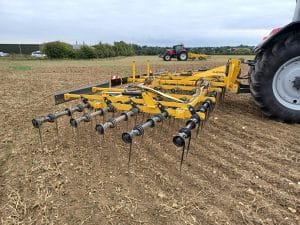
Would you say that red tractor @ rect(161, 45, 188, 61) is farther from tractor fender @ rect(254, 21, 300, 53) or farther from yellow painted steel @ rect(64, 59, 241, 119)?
tractor fender @ rect(254, 21, 300, 53)

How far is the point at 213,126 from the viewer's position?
3.79 meters

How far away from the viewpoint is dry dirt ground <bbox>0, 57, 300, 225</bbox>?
203 centimetres

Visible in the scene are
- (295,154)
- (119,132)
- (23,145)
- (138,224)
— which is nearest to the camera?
(138,224)

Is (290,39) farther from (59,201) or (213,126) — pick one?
(59,201)

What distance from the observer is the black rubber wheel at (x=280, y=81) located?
3.59m

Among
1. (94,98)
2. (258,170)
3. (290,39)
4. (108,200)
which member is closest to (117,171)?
(108,200)

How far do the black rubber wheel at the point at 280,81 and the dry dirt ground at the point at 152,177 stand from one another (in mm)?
212

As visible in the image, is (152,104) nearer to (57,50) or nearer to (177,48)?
(177,48)

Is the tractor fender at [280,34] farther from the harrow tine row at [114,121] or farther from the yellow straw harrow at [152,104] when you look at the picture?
the harrow tine row at [114,121]

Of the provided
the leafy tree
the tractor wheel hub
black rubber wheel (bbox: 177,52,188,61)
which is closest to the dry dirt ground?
the tractor wheel hub

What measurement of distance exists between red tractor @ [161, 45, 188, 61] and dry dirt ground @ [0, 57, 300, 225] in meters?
21.3

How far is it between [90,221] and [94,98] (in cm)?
170

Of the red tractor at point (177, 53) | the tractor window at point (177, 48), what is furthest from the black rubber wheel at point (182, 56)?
the tractor window at point (177, 48)

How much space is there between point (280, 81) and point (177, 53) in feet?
70.6
